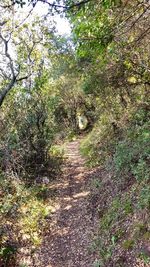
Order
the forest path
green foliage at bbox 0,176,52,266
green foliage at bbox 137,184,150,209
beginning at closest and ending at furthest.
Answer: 1. green foliage at bbox 137,184,150,209
2. the forest path
3. green foliage at bbox 0,176,52,266

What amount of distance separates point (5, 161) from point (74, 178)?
406cm

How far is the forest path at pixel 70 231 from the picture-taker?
726 cm

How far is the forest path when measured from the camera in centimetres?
726

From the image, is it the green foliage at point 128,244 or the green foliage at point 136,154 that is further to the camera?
the green foliage at point 136,154

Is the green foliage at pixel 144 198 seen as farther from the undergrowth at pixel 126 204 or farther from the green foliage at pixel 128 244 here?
the green foliage at pixel 128 244

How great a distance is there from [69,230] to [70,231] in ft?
0.27

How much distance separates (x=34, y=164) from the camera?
43.4 ft

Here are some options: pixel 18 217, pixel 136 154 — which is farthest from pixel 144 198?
pixel 18 217

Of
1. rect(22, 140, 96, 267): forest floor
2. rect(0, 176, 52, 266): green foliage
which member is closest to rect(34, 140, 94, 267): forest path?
rect(22, 140, 96, 267): forest floor

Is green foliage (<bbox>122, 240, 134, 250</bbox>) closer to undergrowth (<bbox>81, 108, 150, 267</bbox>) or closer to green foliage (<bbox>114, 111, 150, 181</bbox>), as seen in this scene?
undergrowth (<bbox>81, 108, 150, 267</bbox>)

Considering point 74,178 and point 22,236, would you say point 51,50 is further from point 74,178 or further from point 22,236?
point 22,236

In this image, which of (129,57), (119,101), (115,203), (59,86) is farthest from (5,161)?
(59,86)

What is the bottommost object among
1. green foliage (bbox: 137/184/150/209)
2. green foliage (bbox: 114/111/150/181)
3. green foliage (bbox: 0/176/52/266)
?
green foliage (bbox: 0/176/52/266)

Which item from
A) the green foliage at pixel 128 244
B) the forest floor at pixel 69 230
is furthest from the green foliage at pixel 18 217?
the green foliage at pixel 128 244
